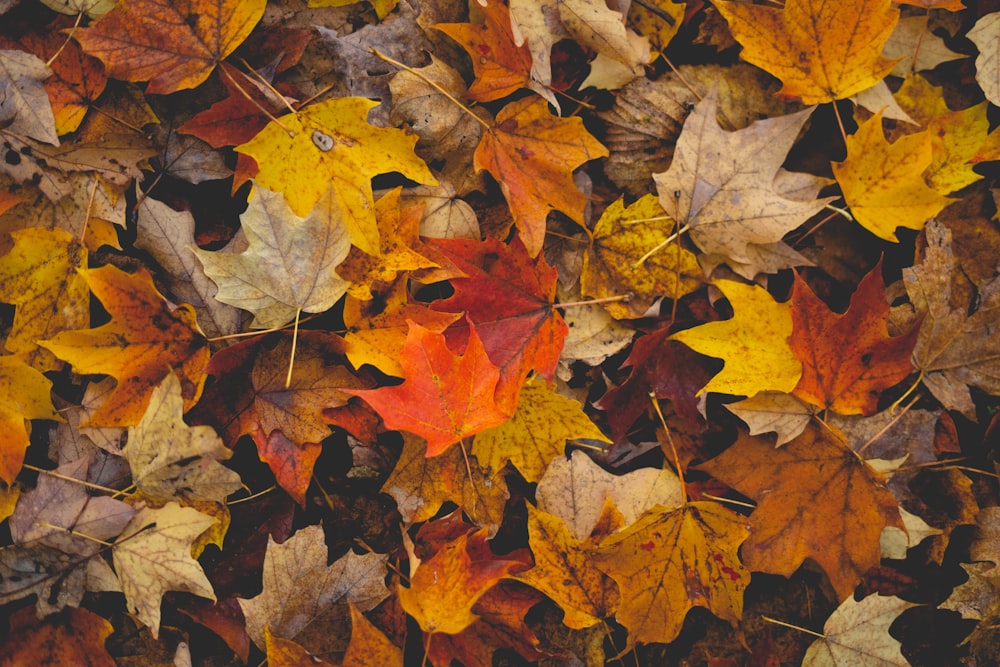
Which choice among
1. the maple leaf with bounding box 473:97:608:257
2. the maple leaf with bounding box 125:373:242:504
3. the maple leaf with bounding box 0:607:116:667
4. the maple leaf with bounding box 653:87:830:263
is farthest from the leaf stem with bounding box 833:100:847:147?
the maple leaf with bounding box 0:607:116:667

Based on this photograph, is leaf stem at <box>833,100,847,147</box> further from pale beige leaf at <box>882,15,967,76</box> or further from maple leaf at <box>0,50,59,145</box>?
maple leaf at <box>0,50,59,145</box>

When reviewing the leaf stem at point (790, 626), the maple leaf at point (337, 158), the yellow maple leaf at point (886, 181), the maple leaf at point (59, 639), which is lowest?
the maple leaf at point (59, 639)

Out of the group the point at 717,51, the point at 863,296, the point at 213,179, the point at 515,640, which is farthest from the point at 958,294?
the point at 213,179

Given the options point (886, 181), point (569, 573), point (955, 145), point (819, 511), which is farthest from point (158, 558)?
point (955, 145)

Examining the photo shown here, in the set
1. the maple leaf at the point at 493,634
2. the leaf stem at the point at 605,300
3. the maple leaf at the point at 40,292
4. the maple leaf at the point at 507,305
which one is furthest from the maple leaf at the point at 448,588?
the maple leaf at the point at 40,292

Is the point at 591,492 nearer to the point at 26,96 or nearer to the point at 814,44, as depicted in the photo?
the point at 814,44

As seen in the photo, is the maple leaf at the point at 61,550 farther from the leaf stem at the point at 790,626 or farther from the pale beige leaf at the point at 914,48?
the pale beige leaf at the point at 914,48

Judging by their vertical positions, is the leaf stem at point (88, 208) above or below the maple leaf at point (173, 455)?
above
